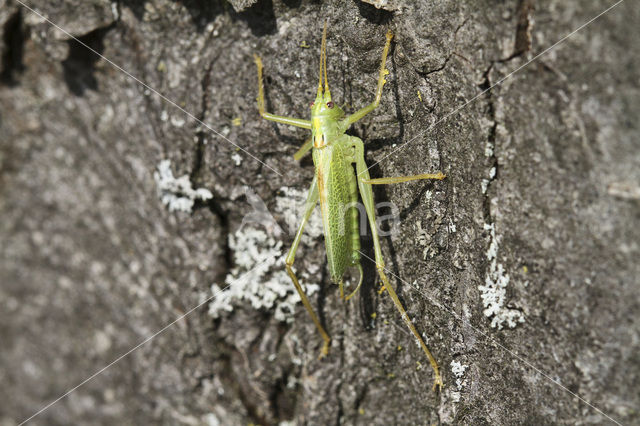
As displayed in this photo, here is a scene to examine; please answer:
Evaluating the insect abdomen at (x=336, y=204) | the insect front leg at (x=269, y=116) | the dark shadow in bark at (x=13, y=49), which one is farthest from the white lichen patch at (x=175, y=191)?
the dark shadow in bark at (x=13, y=49)

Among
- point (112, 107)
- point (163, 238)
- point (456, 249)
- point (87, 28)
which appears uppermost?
point (87, 28)

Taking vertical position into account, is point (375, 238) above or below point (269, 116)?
below

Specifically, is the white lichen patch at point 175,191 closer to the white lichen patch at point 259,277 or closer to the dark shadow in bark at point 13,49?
the white lichen patch at point 259,277

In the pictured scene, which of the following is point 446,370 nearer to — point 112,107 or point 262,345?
point 262,345

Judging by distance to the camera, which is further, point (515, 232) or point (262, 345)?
point (262, 345)

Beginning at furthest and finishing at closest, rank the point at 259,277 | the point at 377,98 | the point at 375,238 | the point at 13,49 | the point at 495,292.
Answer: the point at 13,49, the point at 259,277, the point at 375,238, the point at 377,98, the point at 495,292

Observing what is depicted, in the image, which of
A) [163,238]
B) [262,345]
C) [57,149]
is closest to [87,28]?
[57,149]

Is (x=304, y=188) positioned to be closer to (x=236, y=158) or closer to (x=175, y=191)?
(x=236, y=158)

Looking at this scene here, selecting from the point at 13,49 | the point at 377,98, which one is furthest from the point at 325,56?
the point at 13,49
